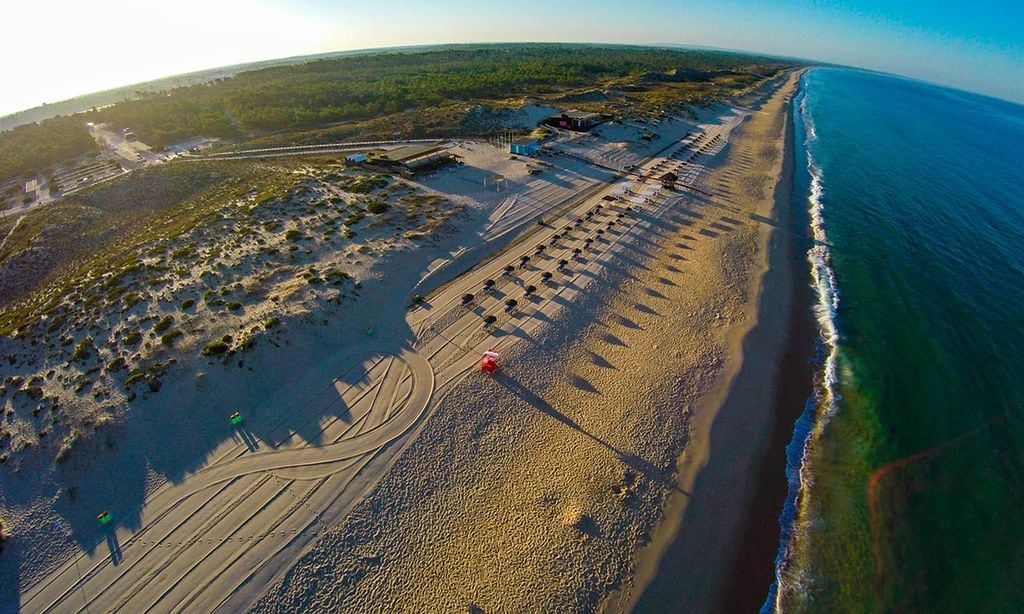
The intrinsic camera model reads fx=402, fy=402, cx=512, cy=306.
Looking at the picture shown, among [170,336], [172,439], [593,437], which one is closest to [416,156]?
[170,336]

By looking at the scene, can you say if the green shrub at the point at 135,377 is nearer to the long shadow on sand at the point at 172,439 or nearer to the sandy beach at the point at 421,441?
the sandy beach at the point at 421,441

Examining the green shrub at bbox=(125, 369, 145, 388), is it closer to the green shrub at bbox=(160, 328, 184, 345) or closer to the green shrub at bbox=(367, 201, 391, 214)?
the green shrub at bbox=(160, 328, 184, 345)

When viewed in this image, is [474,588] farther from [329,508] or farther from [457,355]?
[457,355]

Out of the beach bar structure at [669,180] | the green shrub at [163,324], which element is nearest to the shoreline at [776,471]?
the beach bar structure at [669,180]

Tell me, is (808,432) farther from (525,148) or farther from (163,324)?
(525,148)

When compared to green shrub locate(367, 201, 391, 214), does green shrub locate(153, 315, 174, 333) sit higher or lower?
lower

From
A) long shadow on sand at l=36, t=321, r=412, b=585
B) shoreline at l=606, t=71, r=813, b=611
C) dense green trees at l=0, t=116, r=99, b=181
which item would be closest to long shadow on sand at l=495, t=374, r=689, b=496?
shoreline at l=606, t=71, r=813, b=611
